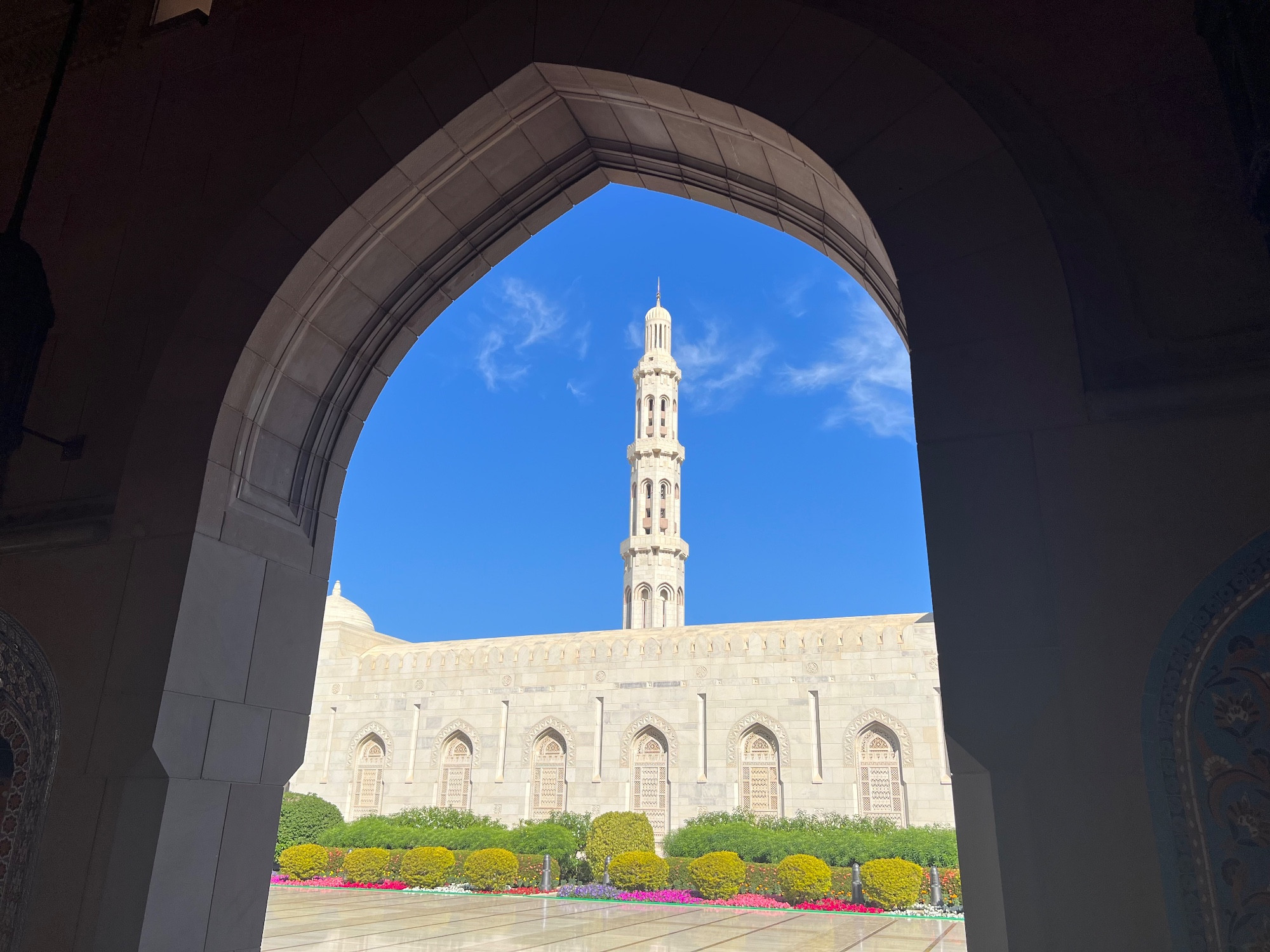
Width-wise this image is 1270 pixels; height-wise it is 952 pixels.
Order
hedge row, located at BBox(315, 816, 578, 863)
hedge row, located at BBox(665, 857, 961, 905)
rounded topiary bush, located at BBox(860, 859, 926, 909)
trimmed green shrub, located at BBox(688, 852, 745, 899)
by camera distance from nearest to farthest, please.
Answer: rounded topiary bush, located at BBox(860, 859, 926, 909) → hedge row, located at BBox(665, 857, 961, 905) → trimmed green shrub, located at BBox(688, 852, 745, 899) → hedge row, located at BBox(315, 816, 578, 863)

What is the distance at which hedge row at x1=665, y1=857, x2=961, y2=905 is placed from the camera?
13258mm

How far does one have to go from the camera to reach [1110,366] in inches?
97.4

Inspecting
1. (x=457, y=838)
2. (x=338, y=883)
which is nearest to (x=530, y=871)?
(x=457, y=838)

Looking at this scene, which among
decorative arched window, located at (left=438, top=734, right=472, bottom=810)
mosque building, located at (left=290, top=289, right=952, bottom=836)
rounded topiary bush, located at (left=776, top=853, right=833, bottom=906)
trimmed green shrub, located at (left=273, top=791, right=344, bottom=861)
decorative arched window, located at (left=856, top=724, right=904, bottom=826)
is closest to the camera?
rounded topiary bush, located at (left=776, top=853, right=833, bottom=906)

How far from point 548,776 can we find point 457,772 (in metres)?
2.62

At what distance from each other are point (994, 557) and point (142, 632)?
2.88 meters

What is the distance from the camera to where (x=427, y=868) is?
15156 millimetres

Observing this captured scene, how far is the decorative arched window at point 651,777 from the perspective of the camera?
20438 mm

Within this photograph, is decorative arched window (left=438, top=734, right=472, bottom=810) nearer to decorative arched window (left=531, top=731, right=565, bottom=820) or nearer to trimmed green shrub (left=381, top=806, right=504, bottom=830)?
trimmed green shrub (left=381, top=806, right=504, bottom=830)

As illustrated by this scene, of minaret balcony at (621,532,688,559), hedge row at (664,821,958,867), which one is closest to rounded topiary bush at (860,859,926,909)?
hedge row at (664,821,958,867)

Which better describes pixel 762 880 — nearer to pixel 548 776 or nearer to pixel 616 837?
pixel 616 837

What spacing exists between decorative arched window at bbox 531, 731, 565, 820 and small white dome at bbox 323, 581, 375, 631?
725cm

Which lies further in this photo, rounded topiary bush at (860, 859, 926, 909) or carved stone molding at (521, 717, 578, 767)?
carved stone molding at (521, 717, 578, 767)

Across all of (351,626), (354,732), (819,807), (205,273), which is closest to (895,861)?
(819,807)
